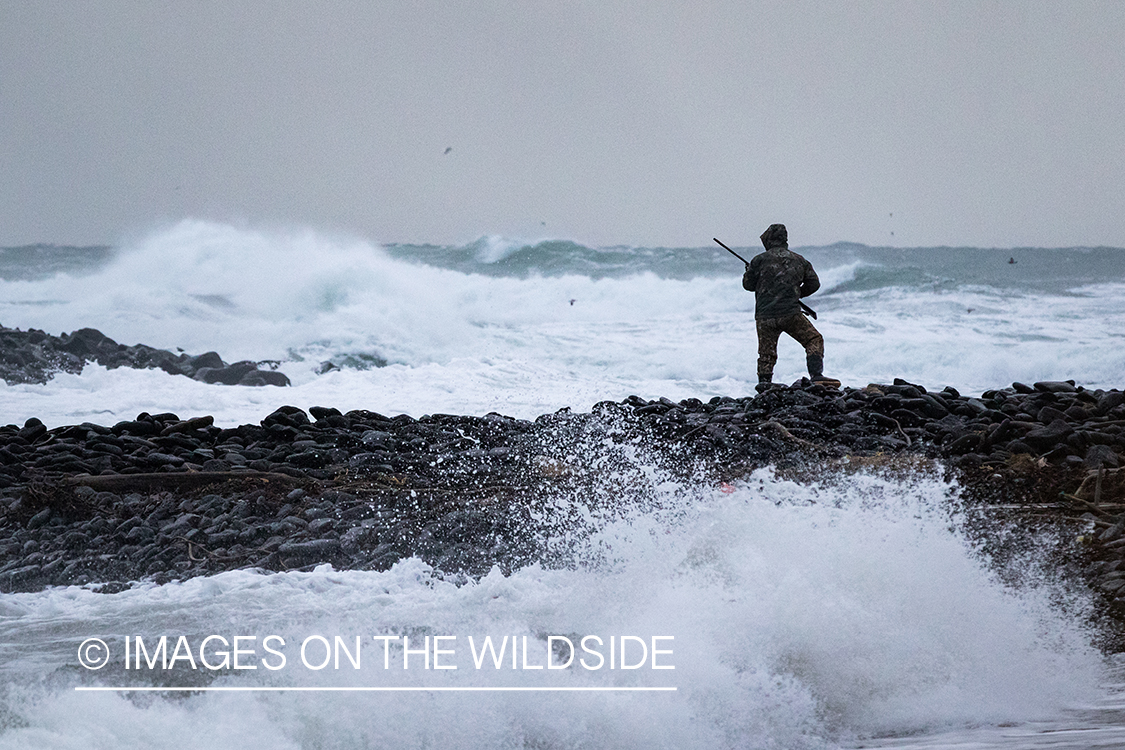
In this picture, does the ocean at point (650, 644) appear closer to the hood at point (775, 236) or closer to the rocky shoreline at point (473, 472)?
the rocky shoreline at point (473, 472)

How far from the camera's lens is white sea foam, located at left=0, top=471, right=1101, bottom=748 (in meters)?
3.46

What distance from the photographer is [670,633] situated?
400 cm

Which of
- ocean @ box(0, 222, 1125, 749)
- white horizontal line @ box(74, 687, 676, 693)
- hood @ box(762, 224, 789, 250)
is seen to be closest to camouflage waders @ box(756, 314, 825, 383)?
hood @ box(762, 224, 789, 250)

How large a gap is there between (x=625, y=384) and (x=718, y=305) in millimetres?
10192

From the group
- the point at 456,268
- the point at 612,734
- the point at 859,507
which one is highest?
the point at 456,268

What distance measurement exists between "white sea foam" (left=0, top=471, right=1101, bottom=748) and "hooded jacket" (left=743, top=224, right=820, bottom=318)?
3.38m

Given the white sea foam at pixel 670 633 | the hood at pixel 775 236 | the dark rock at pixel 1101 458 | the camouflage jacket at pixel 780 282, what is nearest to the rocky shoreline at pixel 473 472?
the dark rock at pixel 1101 458

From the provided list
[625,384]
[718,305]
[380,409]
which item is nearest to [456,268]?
[718,305]

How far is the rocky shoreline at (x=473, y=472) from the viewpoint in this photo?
5176 mm

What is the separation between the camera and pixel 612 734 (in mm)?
3422

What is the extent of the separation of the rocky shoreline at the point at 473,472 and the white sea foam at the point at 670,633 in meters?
0.32

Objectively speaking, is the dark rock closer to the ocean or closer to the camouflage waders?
the ocean

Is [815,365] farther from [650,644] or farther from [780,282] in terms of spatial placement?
[650,644]

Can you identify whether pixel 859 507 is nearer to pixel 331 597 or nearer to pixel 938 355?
pixel 331 597
